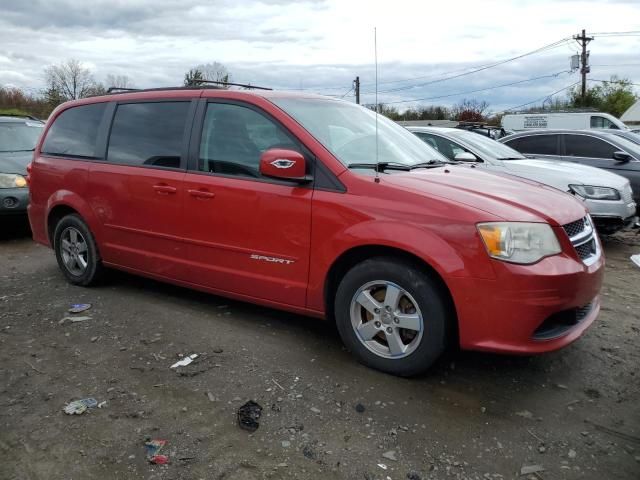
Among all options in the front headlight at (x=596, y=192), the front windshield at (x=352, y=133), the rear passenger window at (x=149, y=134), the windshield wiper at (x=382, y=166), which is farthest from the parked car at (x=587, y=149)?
the rear passenger window at (x=149, y=134)

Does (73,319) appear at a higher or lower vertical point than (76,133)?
lower

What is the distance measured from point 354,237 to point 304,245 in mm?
395

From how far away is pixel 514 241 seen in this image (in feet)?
9.82

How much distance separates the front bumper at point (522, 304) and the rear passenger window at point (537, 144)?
675cm

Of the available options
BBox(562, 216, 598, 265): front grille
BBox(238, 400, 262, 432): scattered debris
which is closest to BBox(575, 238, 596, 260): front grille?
BBox(562, 216, 598, 265): front grille

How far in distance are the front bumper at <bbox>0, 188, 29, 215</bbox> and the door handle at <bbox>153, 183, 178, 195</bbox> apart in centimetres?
414

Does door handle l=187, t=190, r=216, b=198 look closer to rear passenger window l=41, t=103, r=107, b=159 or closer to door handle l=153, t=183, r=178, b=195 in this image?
door handle l=153, t=183, r=178, b=195

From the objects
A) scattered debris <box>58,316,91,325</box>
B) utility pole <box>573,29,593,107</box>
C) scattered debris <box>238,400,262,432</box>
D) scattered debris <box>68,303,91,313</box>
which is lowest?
scattered debris <box>238,400,262,432</box>

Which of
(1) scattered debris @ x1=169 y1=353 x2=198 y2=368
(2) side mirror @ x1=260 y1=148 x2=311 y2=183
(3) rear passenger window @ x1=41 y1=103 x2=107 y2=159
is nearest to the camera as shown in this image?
(2) side mirror @ x1=260 y1=148 x2=311 y2=183

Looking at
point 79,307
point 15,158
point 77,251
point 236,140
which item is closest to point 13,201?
point 15,158

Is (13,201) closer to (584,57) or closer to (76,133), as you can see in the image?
(76,133)

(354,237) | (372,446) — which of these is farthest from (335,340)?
(372,446)

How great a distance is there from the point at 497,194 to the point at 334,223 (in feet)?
3.26

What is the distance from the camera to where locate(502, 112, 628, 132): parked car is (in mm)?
21203
